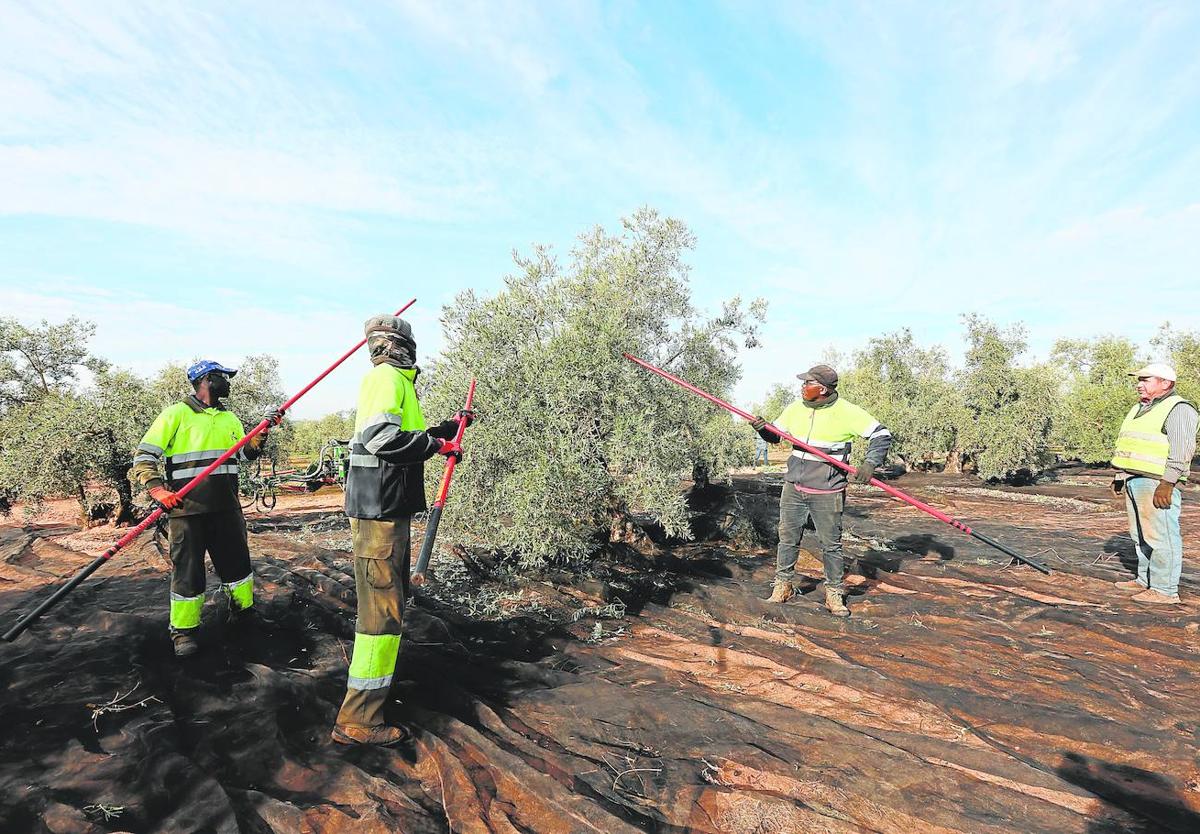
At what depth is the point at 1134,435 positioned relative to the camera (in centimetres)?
695

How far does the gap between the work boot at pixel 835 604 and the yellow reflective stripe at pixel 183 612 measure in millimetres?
6300

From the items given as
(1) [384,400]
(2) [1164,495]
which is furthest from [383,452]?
(2) [1164,495]

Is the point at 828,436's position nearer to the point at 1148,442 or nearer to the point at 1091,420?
the point at 1148,442

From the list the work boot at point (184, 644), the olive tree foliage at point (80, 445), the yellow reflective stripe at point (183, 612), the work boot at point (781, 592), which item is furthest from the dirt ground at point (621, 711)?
the olive tree foliage at point (80, 445)

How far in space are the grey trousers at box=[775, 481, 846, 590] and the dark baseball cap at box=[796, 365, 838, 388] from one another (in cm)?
130

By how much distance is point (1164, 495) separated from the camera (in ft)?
21.0

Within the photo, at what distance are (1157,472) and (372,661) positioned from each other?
28.3ft

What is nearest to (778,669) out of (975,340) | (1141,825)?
(1141,825)

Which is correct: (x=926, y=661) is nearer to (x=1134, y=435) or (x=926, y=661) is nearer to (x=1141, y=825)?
(x=1141, y=825)

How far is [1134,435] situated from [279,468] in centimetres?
2328

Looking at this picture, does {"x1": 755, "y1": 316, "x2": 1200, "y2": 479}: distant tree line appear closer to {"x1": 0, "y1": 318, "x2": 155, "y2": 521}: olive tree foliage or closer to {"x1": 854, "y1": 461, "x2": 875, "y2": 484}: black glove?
{"x1": 854, "y1": 461, "x2": 875, "y2": 484}: black glove

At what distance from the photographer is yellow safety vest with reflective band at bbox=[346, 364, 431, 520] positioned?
390 cm

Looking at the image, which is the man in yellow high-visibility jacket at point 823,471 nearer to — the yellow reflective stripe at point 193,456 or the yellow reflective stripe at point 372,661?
the yellow reflective stripe at point 372,661

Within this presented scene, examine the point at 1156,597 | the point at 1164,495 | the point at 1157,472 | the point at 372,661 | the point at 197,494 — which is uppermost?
the point at 1157,472
